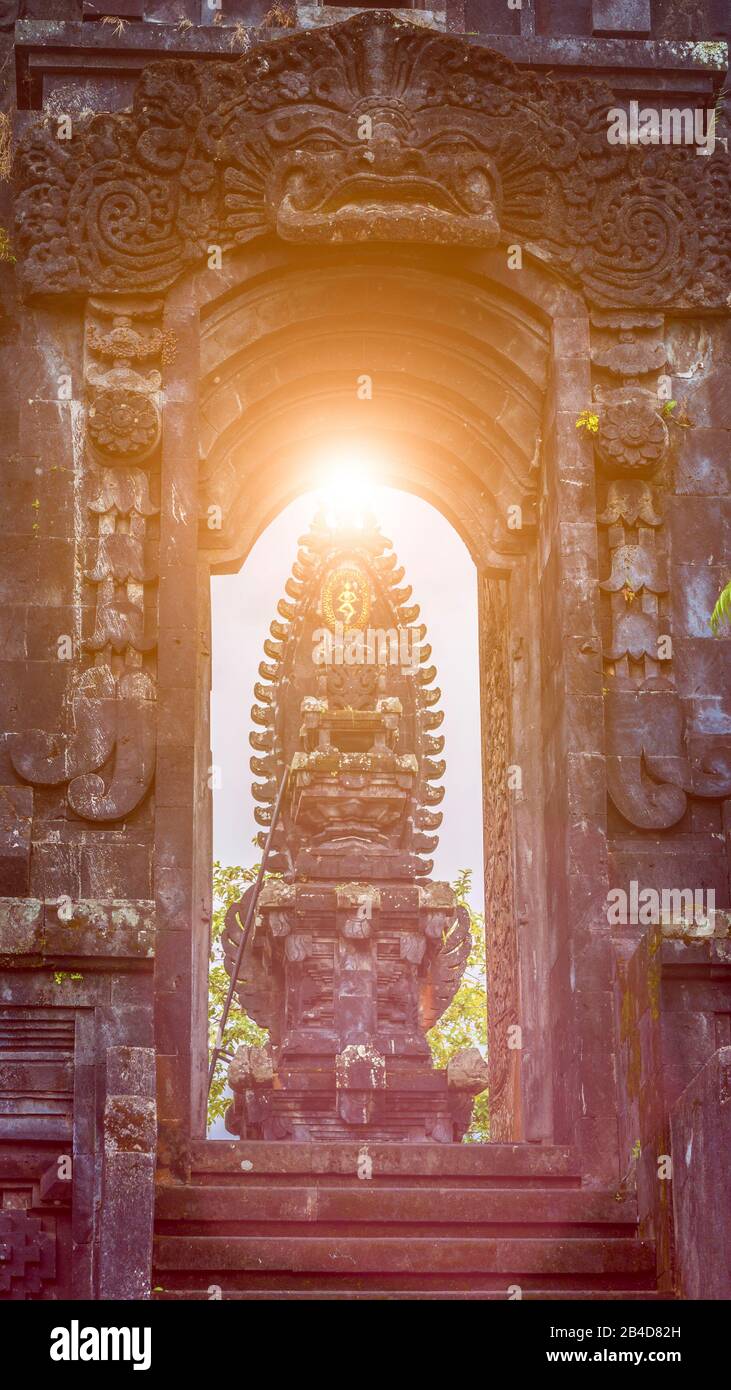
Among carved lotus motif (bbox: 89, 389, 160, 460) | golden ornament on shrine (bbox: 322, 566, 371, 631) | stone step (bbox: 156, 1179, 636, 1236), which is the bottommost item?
stone step (bbox: 156, 1179, 636, 1236)

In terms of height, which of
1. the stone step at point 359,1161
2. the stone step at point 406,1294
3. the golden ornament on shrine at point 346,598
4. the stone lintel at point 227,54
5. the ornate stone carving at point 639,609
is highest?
the stone lintel at point 227,54

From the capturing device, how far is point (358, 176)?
18.8m

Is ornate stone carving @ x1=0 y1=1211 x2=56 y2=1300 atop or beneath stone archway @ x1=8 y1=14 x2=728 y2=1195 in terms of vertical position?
beneath

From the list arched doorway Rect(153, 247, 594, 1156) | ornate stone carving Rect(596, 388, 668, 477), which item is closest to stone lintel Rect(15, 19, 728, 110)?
arched doorway Rect(153, 247, 594, 1156)

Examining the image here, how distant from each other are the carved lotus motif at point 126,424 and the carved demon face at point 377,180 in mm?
1840

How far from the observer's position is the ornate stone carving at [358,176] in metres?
18.7

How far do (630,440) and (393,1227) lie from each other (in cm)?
692

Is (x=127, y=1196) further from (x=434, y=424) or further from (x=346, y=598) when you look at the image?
(x=346, y=598)

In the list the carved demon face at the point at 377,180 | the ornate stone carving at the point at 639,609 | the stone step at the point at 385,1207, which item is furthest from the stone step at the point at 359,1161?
the carved demon face at the point at 377,180

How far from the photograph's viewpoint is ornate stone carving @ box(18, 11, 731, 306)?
738 inches

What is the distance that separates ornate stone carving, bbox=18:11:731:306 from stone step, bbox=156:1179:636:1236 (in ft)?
24.9

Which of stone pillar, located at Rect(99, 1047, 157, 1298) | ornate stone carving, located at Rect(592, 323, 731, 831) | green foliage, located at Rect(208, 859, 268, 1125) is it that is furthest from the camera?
green foliage, located at Rect(208, 859, 268, 1125)

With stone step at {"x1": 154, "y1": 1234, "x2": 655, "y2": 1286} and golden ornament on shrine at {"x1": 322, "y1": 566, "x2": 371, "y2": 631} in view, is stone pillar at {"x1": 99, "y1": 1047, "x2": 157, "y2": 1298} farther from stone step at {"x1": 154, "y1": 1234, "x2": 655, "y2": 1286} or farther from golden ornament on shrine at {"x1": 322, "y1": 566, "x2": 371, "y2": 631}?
golden ornament on shrine at {"x1": 322, "y1": 566, "x2": 371, "y2": 631}

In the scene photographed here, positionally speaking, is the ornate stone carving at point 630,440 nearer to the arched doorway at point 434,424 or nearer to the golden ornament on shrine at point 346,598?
the arched doorway at point 434,424
